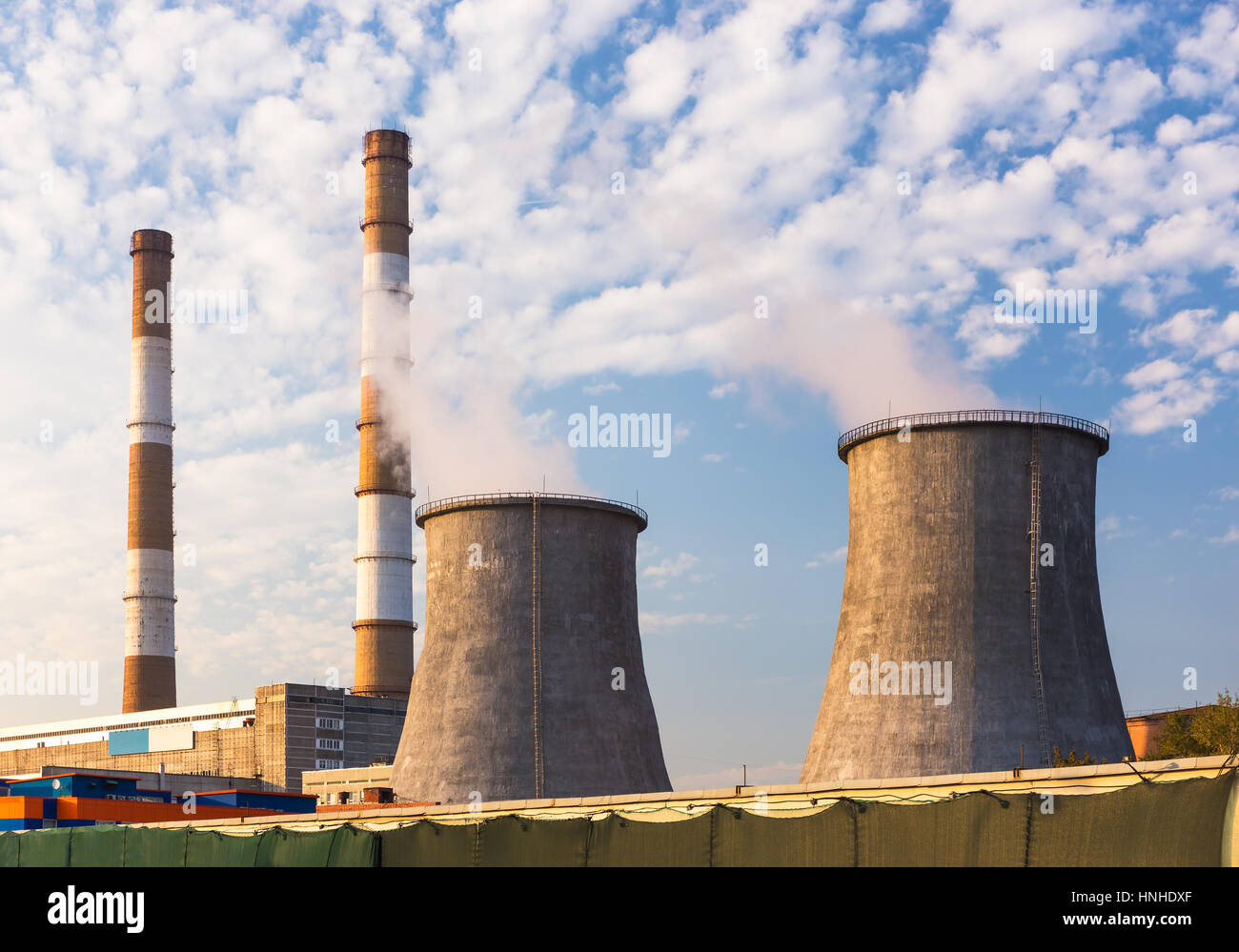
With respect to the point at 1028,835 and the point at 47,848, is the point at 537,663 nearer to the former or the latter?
the point at 47,848

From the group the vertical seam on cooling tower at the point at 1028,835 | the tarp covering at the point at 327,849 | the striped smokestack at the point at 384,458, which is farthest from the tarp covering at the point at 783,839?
the striped smokestack at the point at 384,458

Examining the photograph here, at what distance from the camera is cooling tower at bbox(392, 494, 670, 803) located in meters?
36.0

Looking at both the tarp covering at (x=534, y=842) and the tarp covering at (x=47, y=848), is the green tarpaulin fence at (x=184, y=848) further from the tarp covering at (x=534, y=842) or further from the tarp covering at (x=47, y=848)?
the tarp covering at (x=534, y=842)

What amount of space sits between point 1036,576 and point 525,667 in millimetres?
12885

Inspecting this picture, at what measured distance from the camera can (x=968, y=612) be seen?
30.5 metres

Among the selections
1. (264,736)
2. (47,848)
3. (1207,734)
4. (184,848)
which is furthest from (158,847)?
(264,736)

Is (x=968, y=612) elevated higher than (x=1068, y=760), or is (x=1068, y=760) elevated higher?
(x=968, y=612)

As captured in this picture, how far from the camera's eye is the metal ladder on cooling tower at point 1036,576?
1194 inches

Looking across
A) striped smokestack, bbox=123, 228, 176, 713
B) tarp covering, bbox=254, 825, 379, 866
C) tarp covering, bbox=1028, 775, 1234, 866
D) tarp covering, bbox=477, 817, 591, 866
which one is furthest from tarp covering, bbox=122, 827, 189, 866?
striped smokestack, bbox=123, 228, 176, 713

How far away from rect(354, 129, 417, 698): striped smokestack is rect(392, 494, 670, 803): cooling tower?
80.2 ft

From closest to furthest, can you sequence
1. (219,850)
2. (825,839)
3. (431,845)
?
(825,839) < (431,845) < (219,850)

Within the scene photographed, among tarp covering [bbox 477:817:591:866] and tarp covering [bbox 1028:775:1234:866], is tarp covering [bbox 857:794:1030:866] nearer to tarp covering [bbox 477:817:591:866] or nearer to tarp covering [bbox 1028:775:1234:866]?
tarp covering [bbox 1028:775:1234:866]
